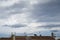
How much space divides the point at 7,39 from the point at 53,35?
53.9ft

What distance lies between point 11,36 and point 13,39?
1189 mm

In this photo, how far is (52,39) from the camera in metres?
55.2

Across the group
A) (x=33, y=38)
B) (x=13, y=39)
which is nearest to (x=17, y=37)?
(x=13, y=39)

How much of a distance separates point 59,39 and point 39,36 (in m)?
8.12

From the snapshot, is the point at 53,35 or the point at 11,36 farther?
the point at 53,35

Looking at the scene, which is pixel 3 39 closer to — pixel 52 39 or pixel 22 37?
pixel 22 37

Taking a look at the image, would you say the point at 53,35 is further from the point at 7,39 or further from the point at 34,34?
the point at 7,39

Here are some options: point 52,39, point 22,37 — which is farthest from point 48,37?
point 22,37

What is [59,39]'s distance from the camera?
2265 inches

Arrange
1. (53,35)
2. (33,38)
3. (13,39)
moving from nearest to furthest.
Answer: (13,39) → (33,38) → (53,35)

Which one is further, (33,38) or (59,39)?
(59,39)

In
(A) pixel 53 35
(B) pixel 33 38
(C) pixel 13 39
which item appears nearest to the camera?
(C) pixel 13 39

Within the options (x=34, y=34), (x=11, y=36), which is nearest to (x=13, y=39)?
(x=11, y=36)

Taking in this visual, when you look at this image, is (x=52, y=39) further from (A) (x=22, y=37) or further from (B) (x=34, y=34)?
(A) (x=22, y=37)
